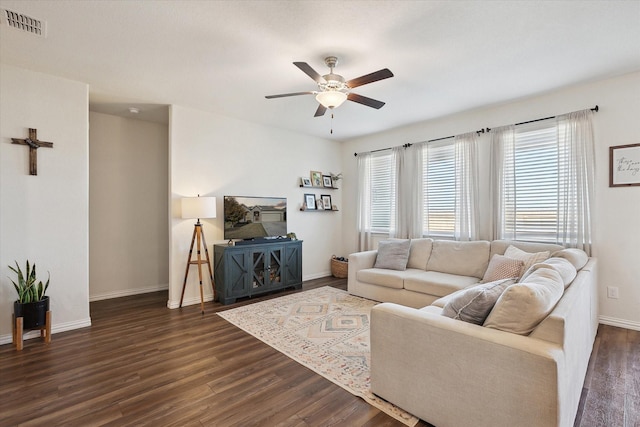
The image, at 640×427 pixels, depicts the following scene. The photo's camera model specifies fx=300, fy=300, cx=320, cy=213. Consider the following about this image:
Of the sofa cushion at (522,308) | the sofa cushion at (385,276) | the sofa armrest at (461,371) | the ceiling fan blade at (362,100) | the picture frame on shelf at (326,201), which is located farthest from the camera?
the picture frame on shelf at (326,201)

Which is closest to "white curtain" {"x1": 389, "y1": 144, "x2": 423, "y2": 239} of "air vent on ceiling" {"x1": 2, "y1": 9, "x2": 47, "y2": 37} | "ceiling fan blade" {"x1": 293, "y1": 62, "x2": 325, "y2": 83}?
"ceiling fan blade" {"x1": 293, "y1": 62, "x2": 325, "y2": 83}

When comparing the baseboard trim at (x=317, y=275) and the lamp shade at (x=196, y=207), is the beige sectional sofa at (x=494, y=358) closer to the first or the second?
the lamp shade at (x=196, y=207)

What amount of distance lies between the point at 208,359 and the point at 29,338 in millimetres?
2022

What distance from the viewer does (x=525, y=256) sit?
3.28m

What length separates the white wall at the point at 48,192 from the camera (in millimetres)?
2986

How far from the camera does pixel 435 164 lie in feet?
15.6

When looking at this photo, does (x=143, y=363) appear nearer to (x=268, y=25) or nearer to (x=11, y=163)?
(x=11, y=163)

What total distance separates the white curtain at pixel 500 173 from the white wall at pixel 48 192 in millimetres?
5089

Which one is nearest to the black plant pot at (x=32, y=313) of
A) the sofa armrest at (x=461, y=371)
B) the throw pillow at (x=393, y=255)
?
the sofa armrest at (x=461, y=371)

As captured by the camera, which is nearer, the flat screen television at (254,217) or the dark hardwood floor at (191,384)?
the dark hardwood floor at (191,384)

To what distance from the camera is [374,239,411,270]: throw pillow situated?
14.1 feet

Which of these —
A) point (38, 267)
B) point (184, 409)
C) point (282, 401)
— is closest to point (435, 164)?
point (282, 401)

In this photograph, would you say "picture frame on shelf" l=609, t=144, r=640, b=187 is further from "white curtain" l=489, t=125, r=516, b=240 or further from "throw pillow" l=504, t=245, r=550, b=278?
"throw pillow" l=504, t=245, r=550, b=278

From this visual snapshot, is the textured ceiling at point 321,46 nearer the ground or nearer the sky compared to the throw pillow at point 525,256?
nearer the sky
